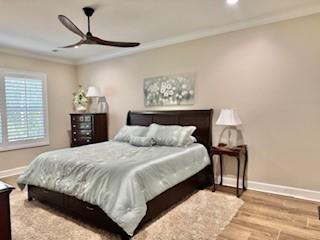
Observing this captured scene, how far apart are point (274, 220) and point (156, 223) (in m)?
1.42

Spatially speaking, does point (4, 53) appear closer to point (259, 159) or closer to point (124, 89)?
point (124, 89)

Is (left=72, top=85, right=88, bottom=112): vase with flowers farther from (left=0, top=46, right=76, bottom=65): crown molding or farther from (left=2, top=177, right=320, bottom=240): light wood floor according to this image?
(left=2, top=177, right=320, bottom=240): light wood floor

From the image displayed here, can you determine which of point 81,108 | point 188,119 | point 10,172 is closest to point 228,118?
point 188,119

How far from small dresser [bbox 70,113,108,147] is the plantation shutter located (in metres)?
0.76

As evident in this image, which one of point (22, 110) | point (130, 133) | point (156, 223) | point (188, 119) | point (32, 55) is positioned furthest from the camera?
point (32, 55)

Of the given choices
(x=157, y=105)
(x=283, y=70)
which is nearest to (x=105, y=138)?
(x=157, y=105)

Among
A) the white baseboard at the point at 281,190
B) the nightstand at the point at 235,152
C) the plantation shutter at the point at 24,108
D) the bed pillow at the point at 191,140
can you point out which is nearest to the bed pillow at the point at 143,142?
the bed pillow at the point at 191,140

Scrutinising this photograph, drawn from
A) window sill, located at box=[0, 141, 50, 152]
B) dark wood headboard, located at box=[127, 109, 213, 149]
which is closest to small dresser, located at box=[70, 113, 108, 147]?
window sill, located at box=[0, 141, 50, 152]

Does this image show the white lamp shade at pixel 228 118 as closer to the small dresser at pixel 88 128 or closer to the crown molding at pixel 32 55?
the small dresser at pixel 88 128

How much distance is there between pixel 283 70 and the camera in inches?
135

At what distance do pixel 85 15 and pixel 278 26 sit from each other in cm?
289

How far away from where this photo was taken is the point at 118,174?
2449 mm

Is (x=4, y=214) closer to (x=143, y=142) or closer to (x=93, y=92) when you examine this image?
(x=143, y=142)

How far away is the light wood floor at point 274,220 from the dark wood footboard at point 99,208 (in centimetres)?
79
